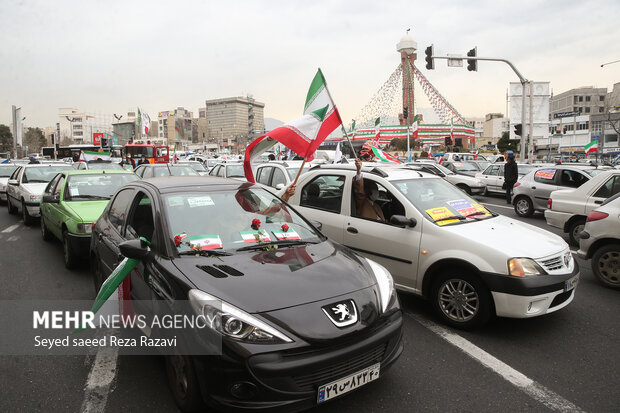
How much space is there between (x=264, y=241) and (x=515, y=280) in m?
2.27

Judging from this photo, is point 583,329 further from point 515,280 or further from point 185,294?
point 185,294

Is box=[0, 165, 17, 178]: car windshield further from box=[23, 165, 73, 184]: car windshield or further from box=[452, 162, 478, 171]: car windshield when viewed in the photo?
box=[452, 162, 478, 171]: car windshield

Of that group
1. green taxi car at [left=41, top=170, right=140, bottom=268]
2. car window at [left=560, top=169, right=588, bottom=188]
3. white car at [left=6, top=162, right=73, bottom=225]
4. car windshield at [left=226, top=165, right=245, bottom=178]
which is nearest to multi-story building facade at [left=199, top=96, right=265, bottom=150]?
car windshield at [left=226, top=165, right=245, bottom=178]

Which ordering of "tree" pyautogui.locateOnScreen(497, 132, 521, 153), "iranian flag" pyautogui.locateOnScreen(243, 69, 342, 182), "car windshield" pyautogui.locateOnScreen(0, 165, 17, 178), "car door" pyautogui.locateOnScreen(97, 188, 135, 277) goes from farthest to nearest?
1. "tree" pyautogui.locateOnScreen(497, 132, 521, 153)
2. "car windshield" pyautogui.locateOnScreen(0, 165, 17, 178)
3. "iranian flag" pyautogui.locateOnScreen(243, 69, 342, 182)
4. "car door" pyautogui.locateOnScreen(97, 188, 135, 277)

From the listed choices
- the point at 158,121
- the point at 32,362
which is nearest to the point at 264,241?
the point at 32,362

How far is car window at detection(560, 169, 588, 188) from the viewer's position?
11289 mm

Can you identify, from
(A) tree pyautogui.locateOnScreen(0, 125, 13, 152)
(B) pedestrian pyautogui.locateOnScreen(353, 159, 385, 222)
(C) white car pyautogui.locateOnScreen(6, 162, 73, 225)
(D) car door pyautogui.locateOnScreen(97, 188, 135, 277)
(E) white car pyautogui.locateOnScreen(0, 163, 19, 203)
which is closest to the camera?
(D) car door pyautogui.locateOnScreen(97, 188, 135, 277)

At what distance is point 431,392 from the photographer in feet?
10.1

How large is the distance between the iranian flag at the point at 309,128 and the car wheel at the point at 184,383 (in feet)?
9.39

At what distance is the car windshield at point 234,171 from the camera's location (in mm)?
13242

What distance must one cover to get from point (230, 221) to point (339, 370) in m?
1.58

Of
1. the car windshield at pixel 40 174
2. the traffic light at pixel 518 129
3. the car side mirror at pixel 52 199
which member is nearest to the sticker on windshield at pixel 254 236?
the car side mirror at pixel 52 199

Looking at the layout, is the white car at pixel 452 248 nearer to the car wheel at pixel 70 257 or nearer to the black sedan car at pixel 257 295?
the black sedan car at pixel 257 295

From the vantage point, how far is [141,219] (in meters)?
3.69
